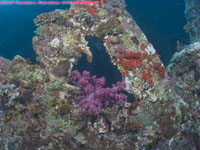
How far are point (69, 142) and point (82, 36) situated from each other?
4.45 m

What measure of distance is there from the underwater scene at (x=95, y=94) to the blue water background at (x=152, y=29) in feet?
34.5

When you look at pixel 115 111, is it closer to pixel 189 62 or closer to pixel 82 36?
pixel 82 36

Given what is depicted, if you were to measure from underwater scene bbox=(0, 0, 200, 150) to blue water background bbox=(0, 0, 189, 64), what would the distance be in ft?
34.5

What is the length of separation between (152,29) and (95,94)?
16392mm

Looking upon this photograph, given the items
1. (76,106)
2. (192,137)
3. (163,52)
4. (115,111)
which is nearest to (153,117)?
(115,111)

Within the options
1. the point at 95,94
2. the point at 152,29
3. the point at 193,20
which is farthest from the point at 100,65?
the point at 152,29

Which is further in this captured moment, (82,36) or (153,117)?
(82,36)

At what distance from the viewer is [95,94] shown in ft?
17.7

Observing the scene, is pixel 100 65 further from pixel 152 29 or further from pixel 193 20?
pixel 152 29

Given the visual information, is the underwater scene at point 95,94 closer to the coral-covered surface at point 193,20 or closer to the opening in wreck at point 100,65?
the opening in wreck at point 100,65

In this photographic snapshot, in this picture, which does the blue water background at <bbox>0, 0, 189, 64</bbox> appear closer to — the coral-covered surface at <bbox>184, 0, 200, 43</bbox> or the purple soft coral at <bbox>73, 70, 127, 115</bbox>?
the coral-covered surface at <bbox>184, 0, 200, 43</bbox>

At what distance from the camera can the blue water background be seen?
1807cm

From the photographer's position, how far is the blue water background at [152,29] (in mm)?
18073

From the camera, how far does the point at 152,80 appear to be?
19.7 feet
